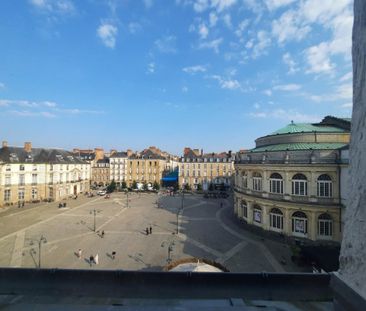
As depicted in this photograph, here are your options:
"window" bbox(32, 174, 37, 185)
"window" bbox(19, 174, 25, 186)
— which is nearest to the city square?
"window" bbox(19, 174, 25, 186)

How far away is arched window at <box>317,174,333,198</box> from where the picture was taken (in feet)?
89.6

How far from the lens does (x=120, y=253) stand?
83.5 ft

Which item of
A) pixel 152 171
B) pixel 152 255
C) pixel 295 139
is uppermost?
pixel 295 139

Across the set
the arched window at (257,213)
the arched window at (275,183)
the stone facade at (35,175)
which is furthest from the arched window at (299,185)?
the stone facade at (35,175)

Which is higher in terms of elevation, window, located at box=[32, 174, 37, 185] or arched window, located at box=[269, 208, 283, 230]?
window, located at box=[32, 174, 37, 185]

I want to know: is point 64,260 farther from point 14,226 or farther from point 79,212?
point 79,212

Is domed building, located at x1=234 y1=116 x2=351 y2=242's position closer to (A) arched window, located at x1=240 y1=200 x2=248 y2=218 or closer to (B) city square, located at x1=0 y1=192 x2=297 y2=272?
(A) arched window, located at x1=240 y1=200 x2=248 y2=218

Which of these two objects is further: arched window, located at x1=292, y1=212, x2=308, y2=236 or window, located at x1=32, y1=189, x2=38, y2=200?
window, located at x1=32, y1=189, x2=38, y2=200

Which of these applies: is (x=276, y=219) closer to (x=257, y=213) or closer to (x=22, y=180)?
(x=257, y=213)

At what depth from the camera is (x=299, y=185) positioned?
1133 inches

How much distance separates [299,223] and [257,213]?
212 inches

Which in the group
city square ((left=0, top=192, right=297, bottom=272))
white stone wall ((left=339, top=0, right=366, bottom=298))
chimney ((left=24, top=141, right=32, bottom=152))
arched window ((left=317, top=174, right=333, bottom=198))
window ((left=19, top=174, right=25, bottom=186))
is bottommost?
city square ((left=0, top=192, right=297, bottom=272))

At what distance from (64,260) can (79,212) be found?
23303 millimetres

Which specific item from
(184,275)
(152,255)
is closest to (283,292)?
(184,275)
